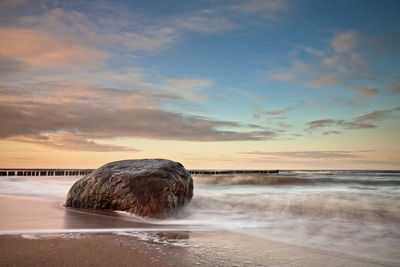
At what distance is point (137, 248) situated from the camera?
11.1 ft

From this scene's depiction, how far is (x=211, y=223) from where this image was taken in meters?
5.54

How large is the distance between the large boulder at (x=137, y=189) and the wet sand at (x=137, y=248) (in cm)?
117

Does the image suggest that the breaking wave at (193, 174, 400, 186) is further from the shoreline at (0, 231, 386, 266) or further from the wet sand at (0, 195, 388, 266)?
the shoreline at (0, 231, 386, 266)

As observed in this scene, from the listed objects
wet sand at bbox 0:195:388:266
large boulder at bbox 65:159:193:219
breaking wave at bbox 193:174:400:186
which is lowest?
breaking wave at bbox 193:174:400:186

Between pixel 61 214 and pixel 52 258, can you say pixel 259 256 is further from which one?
pixel 61 214

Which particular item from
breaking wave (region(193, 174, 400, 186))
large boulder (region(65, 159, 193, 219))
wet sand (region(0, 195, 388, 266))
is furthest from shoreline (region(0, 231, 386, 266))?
breaking wave (region(193, 174, 400, 186))

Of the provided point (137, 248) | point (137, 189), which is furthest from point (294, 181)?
point (137, 248)

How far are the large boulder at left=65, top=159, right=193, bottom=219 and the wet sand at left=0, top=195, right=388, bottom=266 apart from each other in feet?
3.85

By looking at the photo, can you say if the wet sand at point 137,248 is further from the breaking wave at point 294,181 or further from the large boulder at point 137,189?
the breaking wave at point 294,181

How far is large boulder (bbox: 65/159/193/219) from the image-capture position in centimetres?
609

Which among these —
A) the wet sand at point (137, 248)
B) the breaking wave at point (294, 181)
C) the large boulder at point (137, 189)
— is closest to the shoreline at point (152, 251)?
the wet sand at point (137, 248)

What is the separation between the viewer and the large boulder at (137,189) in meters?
6.09

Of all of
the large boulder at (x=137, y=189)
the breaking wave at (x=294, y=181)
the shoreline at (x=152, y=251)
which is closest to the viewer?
the shoreline at (x=152, y=251)

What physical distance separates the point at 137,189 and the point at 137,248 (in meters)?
2.92
